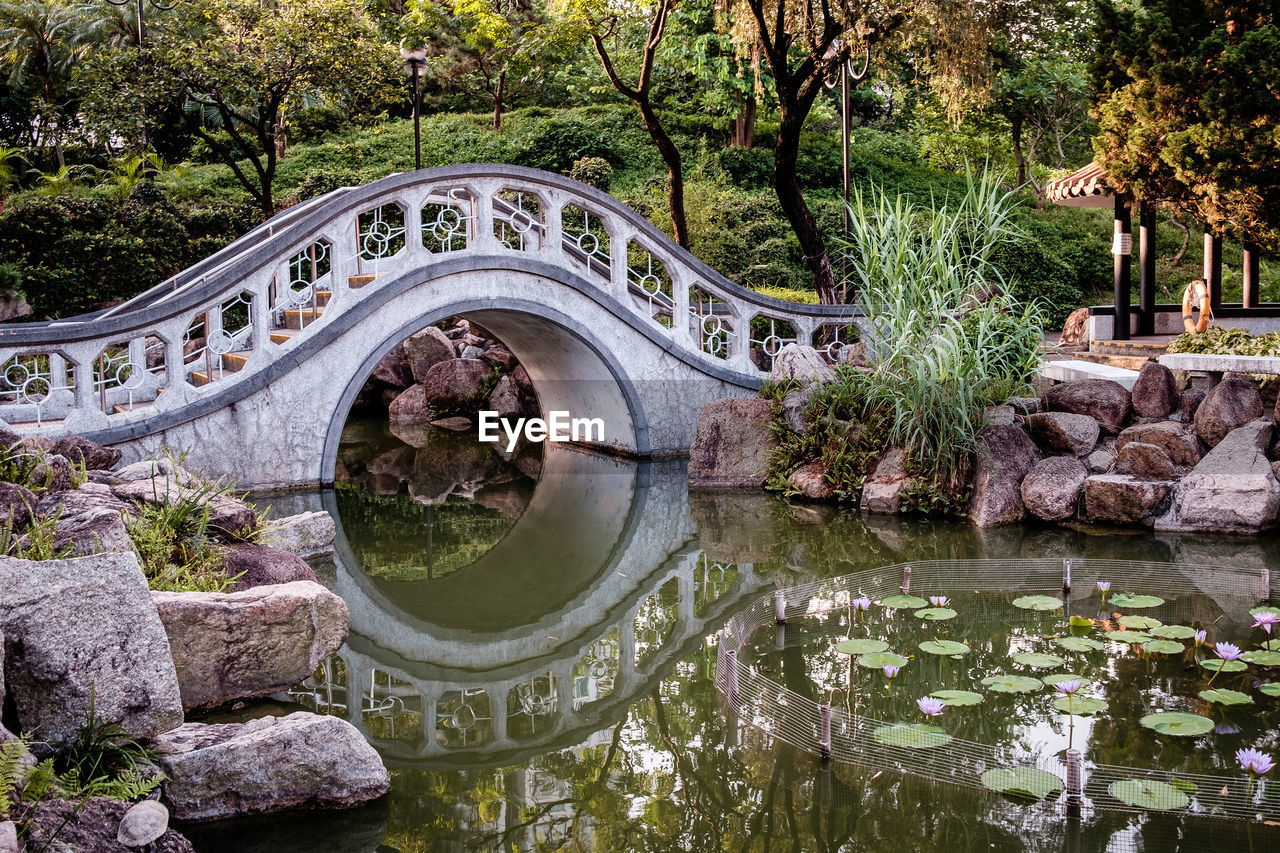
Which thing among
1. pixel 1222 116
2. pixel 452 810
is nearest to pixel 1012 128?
pixel 1222 116

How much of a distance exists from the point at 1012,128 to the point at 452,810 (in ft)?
79.0

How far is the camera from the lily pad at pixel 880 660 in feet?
20.1

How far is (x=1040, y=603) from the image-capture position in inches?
286

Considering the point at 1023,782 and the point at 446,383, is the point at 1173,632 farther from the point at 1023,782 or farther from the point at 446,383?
the point at 446,383

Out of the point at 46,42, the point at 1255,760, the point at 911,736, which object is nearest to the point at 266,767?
the point at 911,736

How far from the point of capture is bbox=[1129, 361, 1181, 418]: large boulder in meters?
10.4

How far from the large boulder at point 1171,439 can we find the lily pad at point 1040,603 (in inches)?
118

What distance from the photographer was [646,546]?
31.7 ft

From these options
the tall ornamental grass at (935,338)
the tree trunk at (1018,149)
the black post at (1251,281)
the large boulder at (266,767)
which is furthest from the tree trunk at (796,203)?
the tree trunk at (1018,149)

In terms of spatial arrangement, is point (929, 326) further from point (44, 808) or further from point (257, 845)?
point (44, 808)

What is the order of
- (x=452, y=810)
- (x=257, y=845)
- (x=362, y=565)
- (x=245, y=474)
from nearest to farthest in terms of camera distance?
(x=257, y=845) < (x=452, y=810) < (x=362, y=565) < (x=245, y=474)

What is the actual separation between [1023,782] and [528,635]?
3.45m

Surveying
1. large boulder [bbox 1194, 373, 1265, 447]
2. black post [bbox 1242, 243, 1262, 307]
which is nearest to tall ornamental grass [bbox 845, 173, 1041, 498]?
large boulder [bbox 1194, 373, 1265, 447]

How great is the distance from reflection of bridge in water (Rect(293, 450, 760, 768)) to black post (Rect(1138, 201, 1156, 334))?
7626 mm
